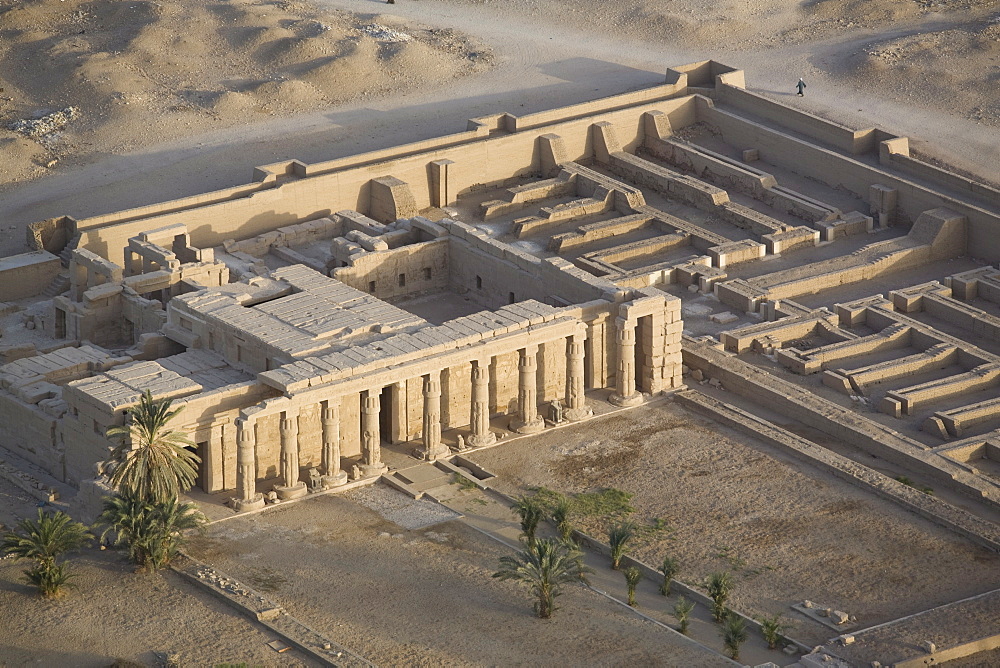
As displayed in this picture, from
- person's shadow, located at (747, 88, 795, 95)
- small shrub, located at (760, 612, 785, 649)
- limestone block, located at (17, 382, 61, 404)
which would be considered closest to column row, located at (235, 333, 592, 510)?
limestone block, located at (17, 382, 61, 404)

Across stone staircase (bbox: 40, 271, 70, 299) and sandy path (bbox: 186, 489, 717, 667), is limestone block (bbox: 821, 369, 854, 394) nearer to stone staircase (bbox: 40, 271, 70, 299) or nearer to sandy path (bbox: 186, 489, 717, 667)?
sandy path (bbox: 186, 489, 717, 667)

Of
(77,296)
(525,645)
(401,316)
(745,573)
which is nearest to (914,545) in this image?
(745,573)

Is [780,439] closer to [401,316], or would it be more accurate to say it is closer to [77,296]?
[401,316]

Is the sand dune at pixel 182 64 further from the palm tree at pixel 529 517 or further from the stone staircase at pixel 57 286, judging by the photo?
the palm tree at pixel 529 517

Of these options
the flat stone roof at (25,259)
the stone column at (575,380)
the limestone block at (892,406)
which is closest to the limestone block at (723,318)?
the limestone block at (892,406)

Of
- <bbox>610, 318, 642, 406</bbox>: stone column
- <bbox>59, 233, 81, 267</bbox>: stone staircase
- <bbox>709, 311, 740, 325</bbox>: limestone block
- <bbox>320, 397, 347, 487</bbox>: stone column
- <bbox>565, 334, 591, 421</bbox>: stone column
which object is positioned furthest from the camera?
<bbox>59, 233, 81, 267</bbox>: stone staircase
